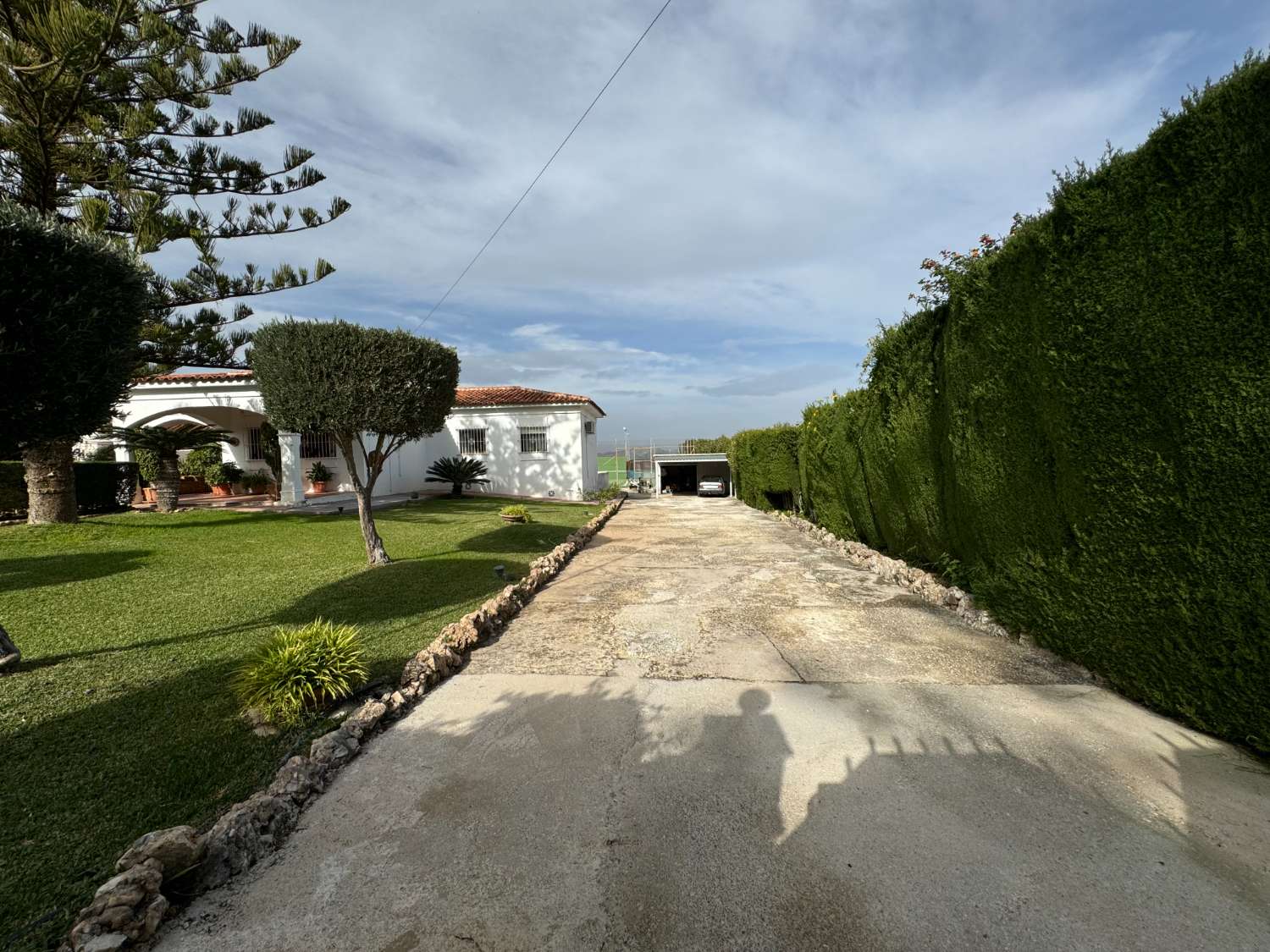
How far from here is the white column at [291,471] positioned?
44.0 feet

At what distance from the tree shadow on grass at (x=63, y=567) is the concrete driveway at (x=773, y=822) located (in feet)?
19.1

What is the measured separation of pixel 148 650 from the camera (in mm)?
4039

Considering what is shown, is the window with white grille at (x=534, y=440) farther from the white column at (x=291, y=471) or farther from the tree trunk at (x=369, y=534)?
the tree trunk at (x=369, y=534)

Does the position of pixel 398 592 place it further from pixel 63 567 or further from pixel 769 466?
pixel 769 466

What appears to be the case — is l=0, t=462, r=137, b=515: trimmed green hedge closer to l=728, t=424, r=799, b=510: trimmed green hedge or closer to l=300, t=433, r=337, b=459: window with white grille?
l=300, t=433, r=337, b=459: window with white grille

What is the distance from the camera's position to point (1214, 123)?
2592 mm

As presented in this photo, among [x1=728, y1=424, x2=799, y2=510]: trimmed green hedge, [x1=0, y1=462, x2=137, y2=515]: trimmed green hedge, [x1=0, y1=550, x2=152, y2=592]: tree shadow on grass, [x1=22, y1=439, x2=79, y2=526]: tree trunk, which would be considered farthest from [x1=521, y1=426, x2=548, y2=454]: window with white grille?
[x1=0, y1=550, x2=152, y2=592]: tree shadow on grass

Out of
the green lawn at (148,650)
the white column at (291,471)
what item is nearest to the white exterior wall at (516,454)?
the white column at (291,471)

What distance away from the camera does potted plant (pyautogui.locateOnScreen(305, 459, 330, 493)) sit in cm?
1592

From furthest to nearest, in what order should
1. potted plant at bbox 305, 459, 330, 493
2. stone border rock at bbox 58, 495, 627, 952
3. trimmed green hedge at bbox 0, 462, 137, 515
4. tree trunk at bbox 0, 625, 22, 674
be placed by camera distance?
potted plant at bbox 305, 459, 330, 493 → trimmed green hedge at bbox 0, 462, 137, 515 → tree trunk at bbox 0, 625, 22, 674 → stone border rock at bbox 58, 495, 627, 952

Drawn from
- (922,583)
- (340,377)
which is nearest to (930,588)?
(922,583)

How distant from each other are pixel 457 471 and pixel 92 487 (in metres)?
8.46

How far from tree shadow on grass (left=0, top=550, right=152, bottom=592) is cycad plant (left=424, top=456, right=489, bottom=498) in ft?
32.8

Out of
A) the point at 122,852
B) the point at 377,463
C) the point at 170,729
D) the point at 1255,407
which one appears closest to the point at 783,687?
the point at 1255,407
